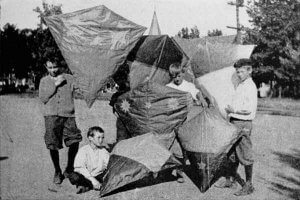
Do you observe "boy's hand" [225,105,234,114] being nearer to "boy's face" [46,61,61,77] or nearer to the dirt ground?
the dirt ground

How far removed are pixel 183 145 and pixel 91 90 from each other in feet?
4.42

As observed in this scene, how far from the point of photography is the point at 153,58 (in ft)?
16.6

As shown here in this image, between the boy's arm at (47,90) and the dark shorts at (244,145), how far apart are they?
2307mm

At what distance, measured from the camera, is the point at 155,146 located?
4406mm

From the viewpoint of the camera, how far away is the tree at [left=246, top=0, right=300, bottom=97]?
11578mm

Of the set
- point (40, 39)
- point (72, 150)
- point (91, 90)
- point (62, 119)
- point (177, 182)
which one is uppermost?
point (40, 39)

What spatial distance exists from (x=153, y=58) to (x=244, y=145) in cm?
169

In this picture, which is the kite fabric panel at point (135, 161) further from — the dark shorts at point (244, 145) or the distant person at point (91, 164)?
the dark shorts at point (244, 145)

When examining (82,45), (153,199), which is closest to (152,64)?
(82,45)

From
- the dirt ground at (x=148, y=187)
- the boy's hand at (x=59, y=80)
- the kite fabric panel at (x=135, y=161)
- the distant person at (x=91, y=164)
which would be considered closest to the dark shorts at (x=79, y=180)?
the distant person at (x=91, y=164)

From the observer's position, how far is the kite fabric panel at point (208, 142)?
4.35 meters

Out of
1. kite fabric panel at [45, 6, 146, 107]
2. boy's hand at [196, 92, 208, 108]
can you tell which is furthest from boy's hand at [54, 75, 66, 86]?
boy's hand at [196, 92, 208, 108]

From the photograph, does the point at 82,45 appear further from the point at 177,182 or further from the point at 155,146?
the point at 177,182

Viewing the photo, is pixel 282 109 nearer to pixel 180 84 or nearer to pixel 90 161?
pixel 180 84
